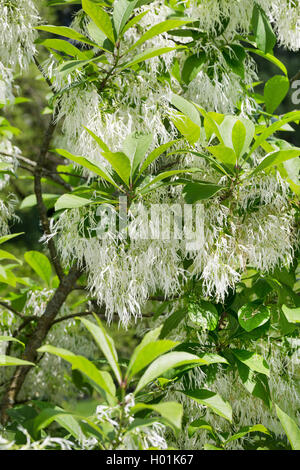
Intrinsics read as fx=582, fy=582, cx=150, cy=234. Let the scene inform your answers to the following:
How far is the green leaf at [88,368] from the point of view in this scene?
3.37ft

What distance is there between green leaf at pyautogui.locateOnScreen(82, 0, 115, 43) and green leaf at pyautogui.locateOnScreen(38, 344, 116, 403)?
0.85 m

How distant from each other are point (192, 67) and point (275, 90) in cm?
38

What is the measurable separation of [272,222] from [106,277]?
1.49 feet

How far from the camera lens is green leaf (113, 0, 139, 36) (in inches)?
58.6

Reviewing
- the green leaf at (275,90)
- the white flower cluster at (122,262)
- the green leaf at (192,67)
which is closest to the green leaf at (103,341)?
the white flower cluster at (122,262)

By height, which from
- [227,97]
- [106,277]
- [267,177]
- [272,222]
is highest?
[227,97]

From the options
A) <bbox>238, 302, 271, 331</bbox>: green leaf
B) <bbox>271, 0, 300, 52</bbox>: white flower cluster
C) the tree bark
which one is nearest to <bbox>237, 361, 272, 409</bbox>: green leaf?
<bbox>238, 302, 271, 331</bbox>: green leaf

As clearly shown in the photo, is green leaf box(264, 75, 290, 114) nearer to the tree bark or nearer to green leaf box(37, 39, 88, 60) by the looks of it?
green leaf box(37, 39, 88, 60)

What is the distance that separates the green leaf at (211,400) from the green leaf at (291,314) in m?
0.29

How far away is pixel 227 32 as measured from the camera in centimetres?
177

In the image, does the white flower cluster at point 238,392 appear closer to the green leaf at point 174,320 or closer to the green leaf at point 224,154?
the green leaf at point 174,320
